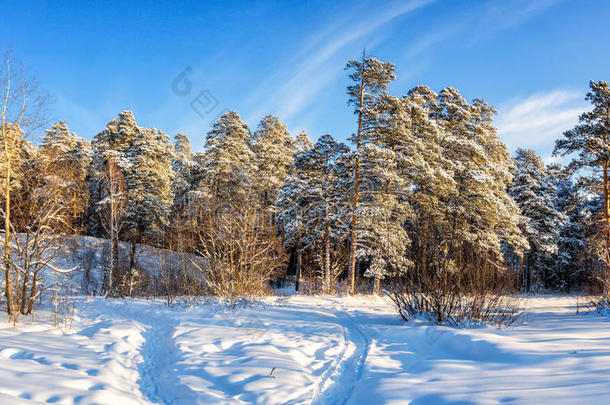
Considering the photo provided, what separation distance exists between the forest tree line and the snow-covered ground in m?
2.39

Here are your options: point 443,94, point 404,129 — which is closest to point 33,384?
point 404,129

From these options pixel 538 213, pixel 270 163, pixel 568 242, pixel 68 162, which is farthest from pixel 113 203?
pixel 568 242

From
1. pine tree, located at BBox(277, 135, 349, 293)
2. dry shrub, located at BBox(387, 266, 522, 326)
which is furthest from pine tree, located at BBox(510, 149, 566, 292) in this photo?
dry shrub, located at BBox(387, 266, 522, 326)

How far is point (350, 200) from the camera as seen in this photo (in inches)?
680

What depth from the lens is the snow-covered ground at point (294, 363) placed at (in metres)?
3.74

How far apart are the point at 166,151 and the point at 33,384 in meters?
24.2

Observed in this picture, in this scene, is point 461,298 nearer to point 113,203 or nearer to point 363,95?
point 363,95

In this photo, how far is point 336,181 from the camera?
1841 cm

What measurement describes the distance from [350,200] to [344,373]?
12.6 meters

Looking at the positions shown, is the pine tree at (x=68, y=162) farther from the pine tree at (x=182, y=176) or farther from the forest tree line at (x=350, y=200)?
the pine tree at (x=182, y=176)

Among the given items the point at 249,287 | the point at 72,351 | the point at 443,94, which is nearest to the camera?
the point at 72,351

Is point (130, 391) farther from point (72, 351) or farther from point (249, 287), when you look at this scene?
point (249, 287)

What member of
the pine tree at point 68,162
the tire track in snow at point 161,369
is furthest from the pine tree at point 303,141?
the tire track in snow at point 161,369

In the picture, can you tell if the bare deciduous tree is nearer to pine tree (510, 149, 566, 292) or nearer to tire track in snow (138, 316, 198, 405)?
tire track in snow (138, 316, 198, 405)
